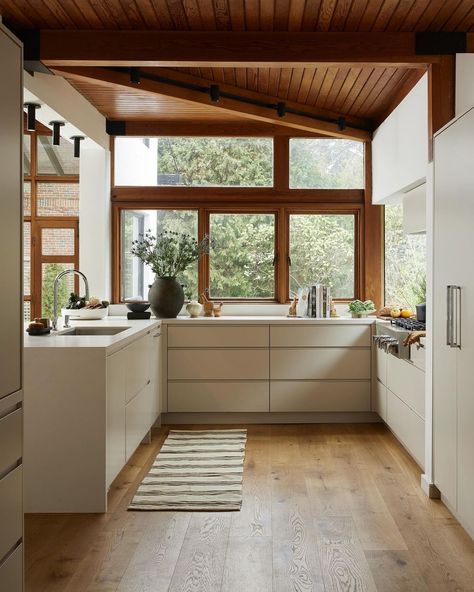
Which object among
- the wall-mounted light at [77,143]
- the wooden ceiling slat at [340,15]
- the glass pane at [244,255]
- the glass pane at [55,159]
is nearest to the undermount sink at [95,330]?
the wall-mounted light at [77,143]

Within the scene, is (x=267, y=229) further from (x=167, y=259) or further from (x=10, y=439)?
(x=10, y=439)

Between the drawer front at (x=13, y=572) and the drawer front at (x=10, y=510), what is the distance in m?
0.03

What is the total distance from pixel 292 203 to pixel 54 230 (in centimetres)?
265

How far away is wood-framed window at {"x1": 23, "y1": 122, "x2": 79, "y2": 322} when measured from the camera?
7.16 meters

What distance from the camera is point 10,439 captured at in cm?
208

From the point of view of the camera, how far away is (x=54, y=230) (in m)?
7.23

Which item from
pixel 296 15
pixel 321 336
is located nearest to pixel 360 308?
pixel 321 336

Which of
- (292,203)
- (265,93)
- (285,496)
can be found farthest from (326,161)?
(285,496)

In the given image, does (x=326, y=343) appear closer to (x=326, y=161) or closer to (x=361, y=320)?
(x=361, y=320)

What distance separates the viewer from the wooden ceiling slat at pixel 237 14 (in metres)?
3.48

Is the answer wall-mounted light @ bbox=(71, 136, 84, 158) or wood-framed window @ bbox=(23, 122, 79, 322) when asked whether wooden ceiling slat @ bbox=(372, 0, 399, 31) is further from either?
wood-framed window @ bbox=(23, 122, 79, 322)

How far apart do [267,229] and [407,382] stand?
229 cm

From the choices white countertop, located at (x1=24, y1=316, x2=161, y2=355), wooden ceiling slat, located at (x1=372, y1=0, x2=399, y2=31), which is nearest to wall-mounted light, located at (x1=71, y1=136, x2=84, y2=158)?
white countertop, located at (x1=24, y1=316, x2=161, y2=355)

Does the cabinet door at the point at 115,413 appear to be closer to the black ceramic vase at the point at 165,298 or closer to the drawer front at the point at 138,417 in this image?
the drawer front at the point at 138,417
